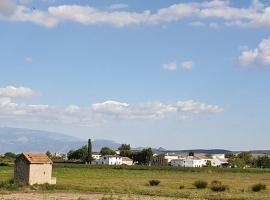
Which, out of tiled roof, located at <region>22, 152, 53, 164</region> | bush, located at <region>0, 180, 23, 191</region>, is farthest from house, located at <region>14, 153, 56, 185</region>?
bush, located at <region>0, 180, 23, 191</region>

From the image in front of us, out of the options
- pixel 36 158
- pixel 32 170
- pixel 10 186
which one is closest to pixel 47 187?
pixel 10 186

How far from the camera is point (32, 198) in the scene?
4294cm

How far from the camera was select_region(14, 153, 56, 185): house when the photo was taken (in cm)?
5931

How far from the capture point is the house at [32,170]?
5931 cm

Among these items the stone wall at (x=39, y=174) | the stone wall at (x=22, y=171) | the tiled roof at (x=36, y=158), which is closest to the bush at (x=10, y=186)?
the stone wall at (x=22, y=171)

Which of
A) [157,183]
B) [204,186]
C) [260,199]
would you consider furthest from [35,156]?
[260,199]

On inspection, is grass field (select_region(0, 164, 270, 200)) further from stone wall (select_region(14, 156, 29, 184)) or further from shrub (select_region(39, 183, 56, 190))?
stone wall (select_region(14, 156, 29, 184))

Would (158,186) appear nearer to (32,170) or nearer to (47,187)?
(47,187)

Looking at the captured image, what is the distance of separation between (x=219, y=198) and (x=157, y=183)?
68.8 feet

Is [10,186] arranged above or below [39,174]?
below

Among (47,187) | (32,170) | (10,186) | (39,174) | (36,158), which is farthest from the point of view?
(36,158)

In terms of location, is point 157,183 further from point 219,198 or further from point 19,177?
point 219,198

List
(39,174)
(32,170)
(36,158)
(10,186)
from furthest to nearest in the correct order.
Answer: (36,158) → (39,174) → (32,170) → (10,186)

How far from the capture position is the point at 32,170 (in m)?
59.4
